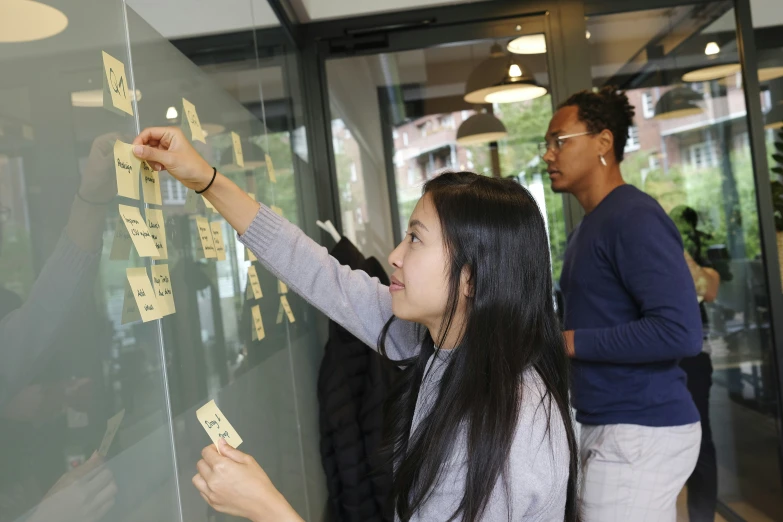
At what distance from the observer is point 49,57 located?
821 mm

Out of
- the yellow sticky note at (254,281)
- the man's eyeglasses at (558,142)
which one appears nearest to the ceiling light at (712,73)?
the man's eyeglasses at (558,142)

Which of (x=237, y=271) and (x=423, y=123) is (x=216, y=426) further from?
(x=423, y=123)

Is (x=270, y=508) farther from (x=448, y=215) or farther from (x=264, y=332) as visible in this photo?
(x=264, y=332)

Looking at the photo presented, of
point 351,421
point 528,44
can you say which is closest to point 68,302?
point 351,421

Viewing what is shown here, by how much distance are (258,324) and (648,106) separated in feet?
6.63

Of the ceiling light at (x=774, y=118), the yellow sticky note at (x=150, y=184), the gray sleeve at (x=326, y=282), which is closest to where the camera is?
the yellow sticky note at (x=150, y=184)

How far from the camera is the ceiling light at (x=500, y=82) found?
9.46 ft

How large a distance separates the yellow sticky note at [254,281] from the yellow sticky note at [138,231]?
0.63 m

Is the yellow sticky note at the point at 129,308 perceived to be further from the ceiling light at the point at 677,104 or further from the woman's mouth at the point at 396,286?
the ceiling light at the point at 677,104

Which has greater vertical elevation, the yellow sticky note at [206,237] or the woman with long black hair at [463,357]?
the yellow sticky note at [206,237]

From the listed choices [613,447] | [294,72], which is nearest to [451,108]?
[294,72]

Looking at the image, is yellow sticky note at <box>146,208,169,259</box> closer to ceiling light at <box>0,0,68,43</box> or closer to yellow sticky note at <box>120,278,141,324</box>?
yellow sticky note at <box>120,278,141,324</box>

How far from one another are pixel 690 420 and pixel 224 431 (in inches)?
51.7

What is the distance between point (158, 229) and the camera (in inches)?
44.1
